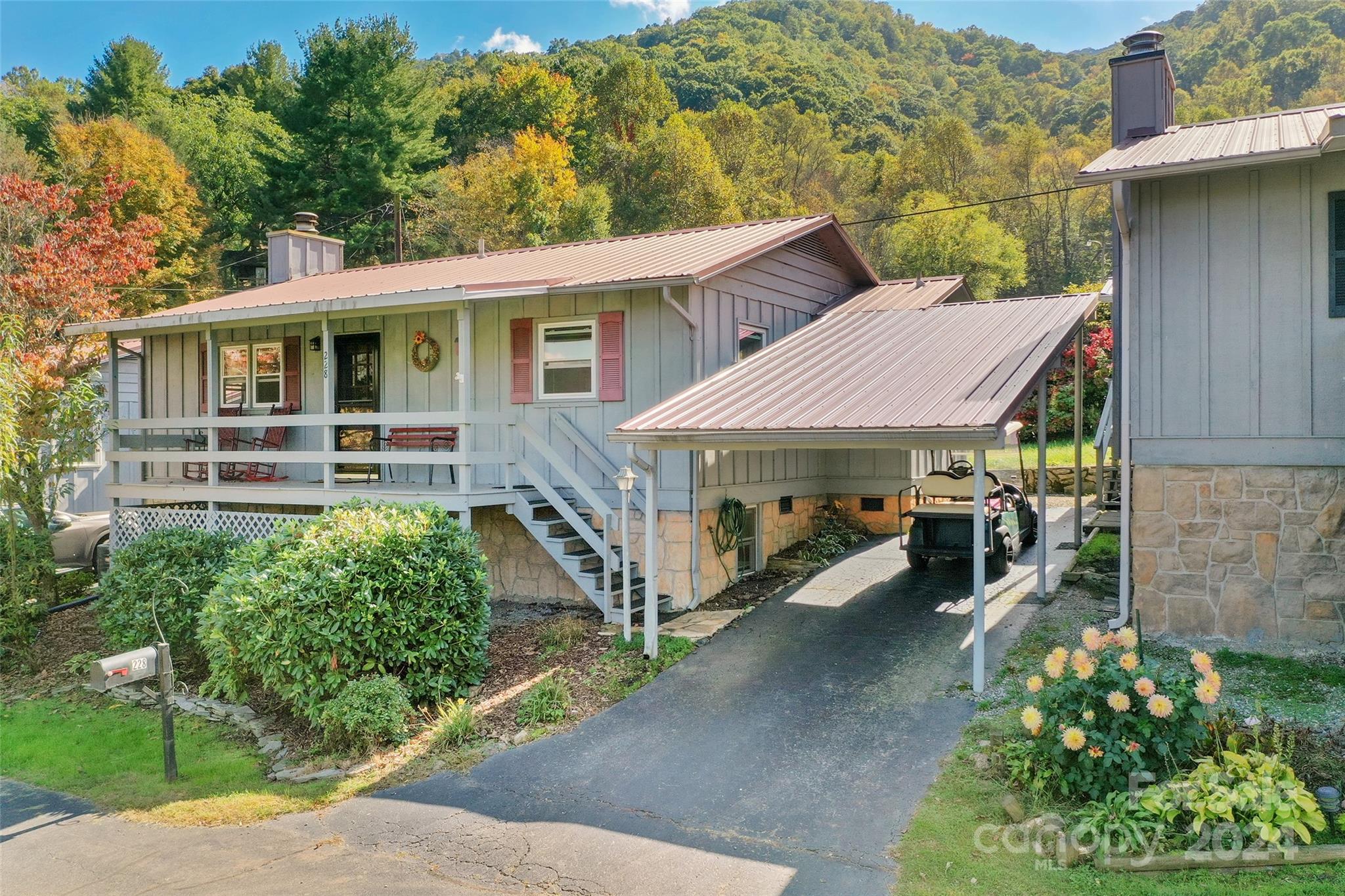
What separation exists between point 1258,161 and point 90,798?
996cm

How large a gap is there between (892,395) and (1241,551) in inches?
122

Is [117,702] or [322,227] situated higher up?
[322,227]

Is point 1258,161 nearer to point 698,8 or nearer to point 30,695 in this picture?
point 30,695

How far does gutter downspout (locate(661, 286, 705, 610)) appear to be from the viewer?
9.53 metres

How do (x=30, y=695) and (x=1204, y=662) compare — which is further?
(x=30, y=695)

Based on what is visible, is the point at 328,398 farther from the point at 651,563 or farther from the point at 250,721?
the point at 651,563

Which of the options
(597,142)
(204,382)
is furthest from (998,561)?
(597,142)

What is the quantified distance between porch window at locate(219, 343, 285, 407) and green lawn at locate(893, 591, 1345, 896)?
10.6 metres

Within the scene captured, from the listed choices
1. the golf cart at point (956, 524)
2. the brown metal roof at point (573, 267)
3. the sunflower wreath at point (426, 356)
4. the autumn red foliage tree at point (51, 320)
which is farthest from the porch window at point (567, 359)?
the autumn red foliage tree at point (51, 320)

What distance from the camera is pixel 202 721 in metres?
7.94

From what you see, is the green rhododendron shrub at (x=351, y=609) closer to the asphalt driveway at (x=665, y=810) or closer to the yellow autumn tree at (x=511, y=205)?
the asphalt driveway at (x=665, y=810)

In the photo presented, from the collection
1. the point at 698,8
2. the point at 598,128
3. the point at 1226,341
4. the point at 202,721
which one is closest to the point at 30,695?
the point at 202,721

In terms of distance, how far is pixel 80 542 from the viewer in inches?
521

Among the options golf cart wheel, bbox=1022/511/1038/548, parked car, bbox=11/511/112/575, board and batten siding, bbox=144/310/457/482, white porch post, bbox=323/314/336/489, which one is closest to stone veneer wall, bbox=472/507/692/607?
board and batten siding, bbox=144/310/457/482
